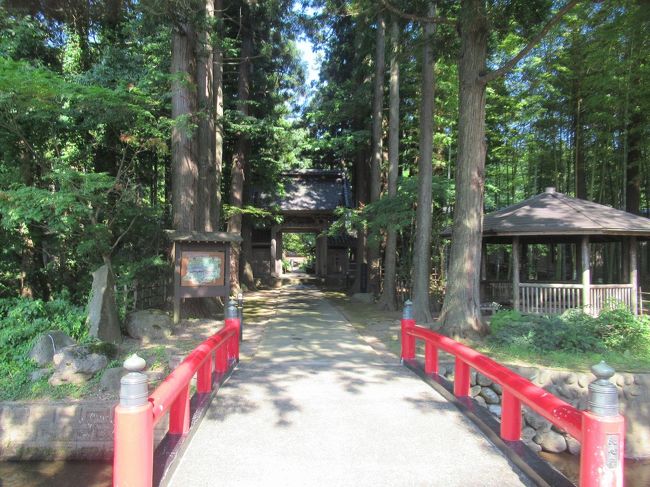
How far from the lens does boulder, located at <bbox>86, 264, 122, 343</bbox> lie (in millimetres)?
7266

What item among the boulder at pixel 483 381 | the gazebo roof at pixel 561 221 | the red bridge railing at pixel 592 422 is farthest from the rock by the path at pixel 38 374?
the gazebo roof at pixel 561 221

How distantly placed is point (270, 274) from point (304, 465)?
2072cm

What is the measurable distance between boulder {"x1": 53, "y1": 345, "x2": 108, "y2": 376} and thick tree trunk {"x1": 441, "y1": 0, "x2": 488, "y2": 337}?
5.76 meters

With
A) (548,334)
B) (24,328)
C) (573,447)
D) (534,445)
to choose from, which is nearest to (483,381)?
(534,445)

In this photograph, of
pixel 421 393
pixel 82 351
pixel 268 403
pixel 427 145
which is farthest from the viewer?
pixel 427 145

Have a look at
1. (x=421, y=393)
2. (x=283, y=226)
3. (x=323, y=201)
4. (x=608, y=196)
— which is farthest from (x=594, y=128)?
(x=421, y=393)

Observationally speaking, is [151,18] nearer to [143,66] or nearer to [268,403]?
[143,66]

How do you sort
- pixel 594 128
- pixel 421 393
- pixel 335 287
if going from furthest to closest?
pixel 335 287 → pixel 594 128 → pixel 421 393

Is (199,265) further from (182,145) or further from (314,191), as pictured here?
(314,191)

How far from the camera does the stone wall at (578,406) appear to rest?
6.17 meters

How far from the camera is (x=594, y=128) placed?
17.6 m

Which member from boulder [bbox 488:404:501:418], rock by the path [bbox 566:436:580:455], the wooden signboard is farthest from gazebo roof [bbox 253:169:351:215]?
rock by the path [bbox 566:436:580:455]

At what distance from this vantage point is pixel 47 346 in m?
6.43

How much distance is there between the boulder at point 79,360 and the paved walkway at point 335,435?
185 centimetres
